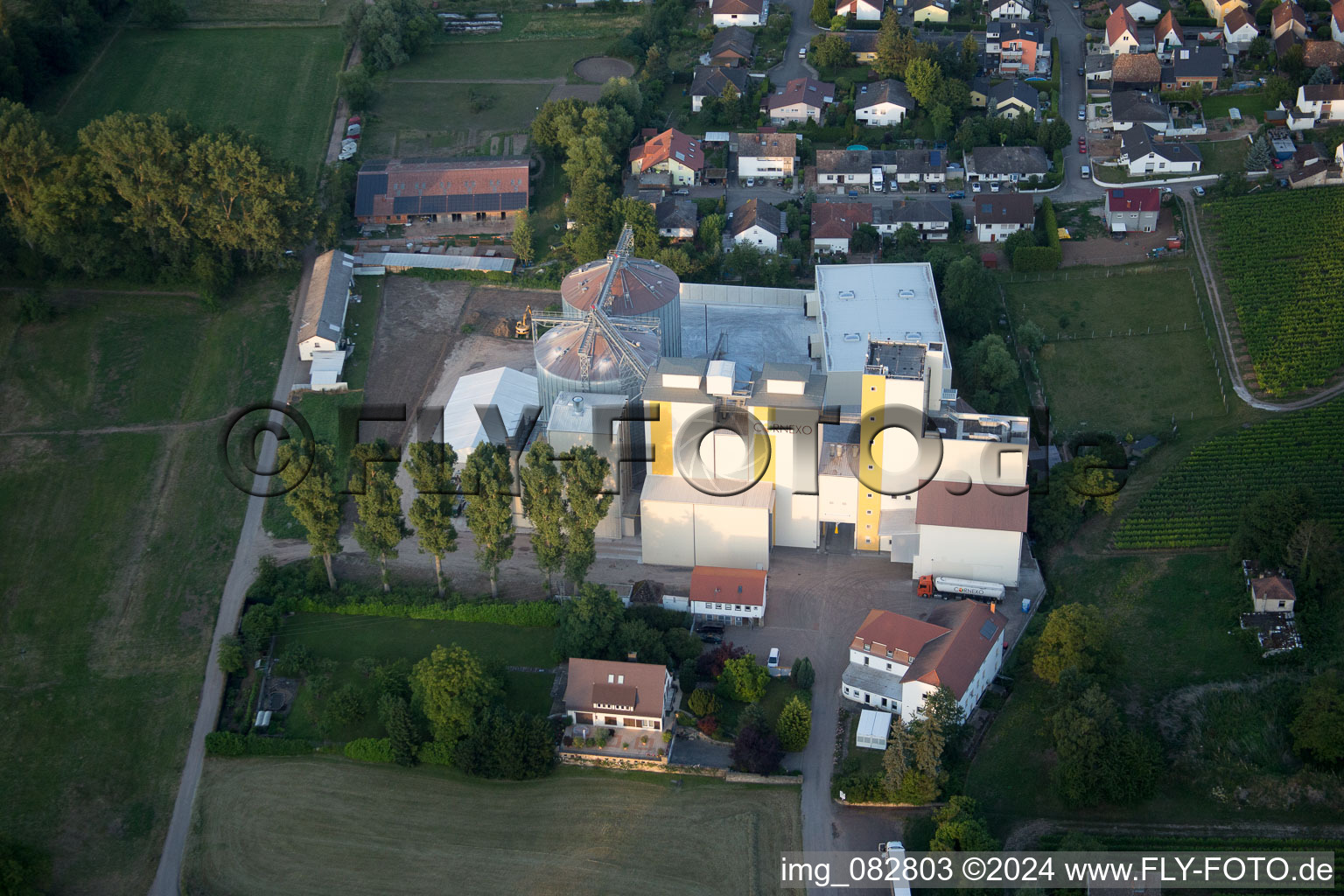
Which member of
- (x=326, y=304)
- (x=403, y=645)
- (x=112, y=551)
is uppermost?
(x=326, y=304)

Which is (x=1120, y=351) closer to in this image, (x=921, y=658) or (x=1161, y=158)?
(x=1161, y=158)

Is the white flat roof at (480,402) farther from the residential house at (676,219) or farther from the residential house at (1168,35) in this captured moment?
the residential house at (1168,35)

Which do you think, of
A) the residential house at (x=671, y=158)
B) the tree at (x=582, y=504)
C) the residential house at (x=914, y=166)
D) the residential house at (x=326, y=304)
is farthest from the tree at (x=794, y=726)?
the residential house at (x=671, y=158)

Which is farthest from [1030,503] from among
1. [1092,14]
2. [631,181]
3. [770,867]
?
[1092,14]

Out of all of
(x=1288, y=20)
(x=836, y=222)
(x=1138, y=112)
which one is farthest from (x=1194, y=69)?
(x=836, y=222)

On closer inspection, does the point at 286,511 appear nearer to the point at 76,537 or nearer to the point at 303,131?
the point at 76,537

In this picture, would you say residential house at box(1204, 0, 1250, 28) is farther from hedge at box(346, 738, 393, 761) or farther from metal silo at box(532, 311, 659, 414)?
hedge at box(346, 738, 393, 761)
